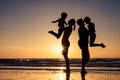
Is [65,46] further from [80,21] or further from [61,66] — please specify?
[61,66]

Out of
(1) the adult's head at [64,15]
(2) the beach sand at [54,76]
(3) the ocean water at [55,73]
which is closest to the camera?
(1) the adult's head at [64,15]

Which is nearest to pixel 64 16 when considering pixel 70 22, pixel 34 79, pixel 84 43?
pixel 70 22

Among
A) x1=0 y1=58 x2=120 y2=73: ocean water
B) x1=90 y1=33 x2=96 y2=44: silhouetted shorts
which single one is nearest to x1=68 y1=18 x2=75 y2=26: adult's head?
x1=90 y1=33 x2=96 y2=44: silhouetted shorts

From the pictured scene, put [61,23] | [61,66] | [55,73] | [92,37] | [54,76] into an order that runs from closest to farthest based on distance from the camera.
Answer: [61,23] < [92,37] < [54,76] < [55,73] < [61,66]

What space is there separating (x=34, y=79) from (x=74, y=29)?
429 cm

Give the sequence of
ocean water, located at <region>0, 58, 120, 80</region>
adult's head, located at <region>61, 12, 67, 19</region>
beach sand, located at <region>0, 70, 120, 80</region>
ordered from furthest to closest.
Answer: ocean water, located at <region>0, 58, 120, 80</region> → beach sand, located at <region>0, 70, 120, 80</region> → adult's head, located at <region>61, 12, 67, 19</region>

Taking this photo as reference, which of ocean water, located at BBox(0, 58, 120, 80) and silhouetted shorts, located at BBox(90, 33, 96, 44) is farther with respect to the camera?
ocean water, located at BBox(0, 58, 120, 80)

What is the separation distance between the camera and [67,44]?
16484 millimetres

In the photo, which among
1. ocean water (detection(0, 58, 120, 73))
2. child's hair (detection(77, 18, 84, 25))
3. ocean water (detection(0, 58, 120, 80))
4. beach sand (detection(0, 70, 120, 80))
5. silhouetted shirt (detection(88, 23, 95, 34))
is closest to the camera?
silhouetted shirt (detection(88, 23, 95, 34))

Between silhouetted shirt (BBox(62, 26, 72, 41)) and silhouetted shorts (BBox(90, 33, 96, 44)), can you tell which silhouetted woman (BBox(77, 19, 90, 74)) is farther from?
silhouetted shirt (BBox(62, 26, 72, 41))

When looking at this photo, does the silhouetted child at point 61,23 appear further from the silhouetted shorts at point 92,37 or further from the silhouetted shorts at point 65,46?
the silhouetted shorts at point 92,37

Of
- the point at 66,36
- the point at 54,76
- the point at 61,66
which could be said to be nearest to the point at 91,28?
the point at 66,36

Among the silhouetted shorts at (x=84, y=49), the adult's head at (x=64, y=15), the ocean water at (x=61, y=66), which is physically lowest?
the ocean water at (x=61, y=66)

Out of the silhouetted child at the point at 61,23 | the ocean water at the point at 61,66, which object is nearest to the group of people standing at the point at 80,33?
the silhouetted child at the point at 61,23
